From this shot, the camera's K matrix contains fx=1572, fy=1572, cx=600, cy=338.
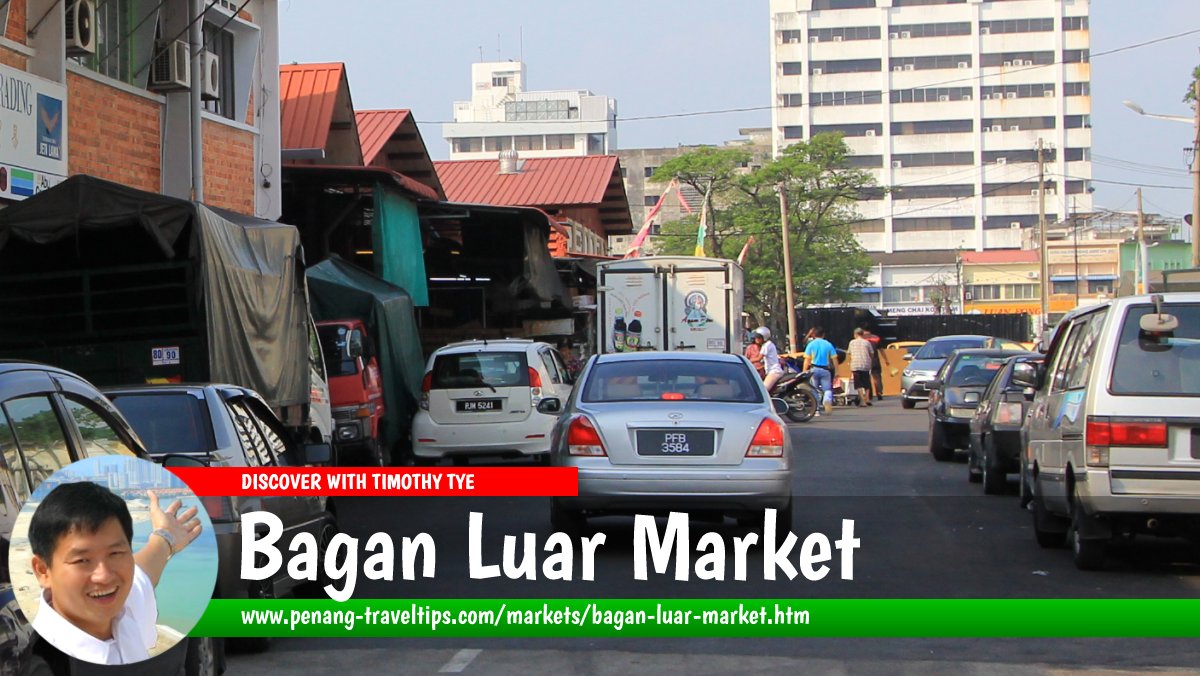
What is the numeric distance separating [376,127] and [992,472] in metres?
19.8

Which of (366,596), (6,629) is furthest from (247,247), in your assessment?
(6,629)

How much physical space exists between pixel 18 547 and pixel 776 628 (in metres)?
3.14

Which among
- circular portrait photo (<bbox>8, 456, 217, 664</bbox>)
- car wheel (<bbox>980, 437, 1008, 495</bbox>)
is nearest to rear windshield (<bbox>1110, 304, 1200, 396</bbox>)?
car wheel (<bbox>980, 437, 1008, 495</bbox>)

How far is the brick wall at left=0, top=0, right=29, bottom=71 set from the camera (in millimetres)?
14906

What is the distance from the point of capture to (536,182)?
4594 cm

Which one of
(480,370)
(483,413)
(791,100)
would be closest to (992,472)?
(483,413)

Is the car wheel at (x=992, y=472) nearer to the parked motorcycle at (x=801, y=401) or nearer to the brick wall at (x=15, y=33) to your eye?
the brick wall at (x=15, y=33)

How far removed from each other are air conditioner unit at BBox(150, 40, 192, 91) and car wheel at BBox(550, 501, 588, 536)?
8.51 meters

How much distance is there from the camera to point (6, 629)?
410 centimetres

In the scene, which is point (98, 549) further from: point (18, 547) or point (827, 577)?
point (827, 577)

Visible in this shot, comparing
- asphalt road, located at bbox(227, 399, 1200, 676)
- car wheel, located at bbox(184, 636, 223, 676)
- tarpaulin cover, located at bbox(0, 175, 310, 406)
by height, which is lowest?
asphalt road, located at bbox(227, 399, 1200, 676)

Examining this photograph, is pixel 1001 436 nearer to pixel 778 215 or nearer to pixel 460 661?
pixel 460 661

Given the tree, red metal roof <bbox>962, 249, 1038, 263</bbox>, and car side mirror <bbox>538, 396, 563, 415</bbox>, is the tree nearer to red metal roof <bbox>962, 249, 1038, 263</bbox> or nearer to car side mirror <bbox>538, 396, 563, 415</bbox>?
red metal roof <bbox>962, 249, 1038, 263</bbox>

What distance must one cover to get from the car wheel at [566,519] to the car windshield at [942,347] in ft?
80.2
